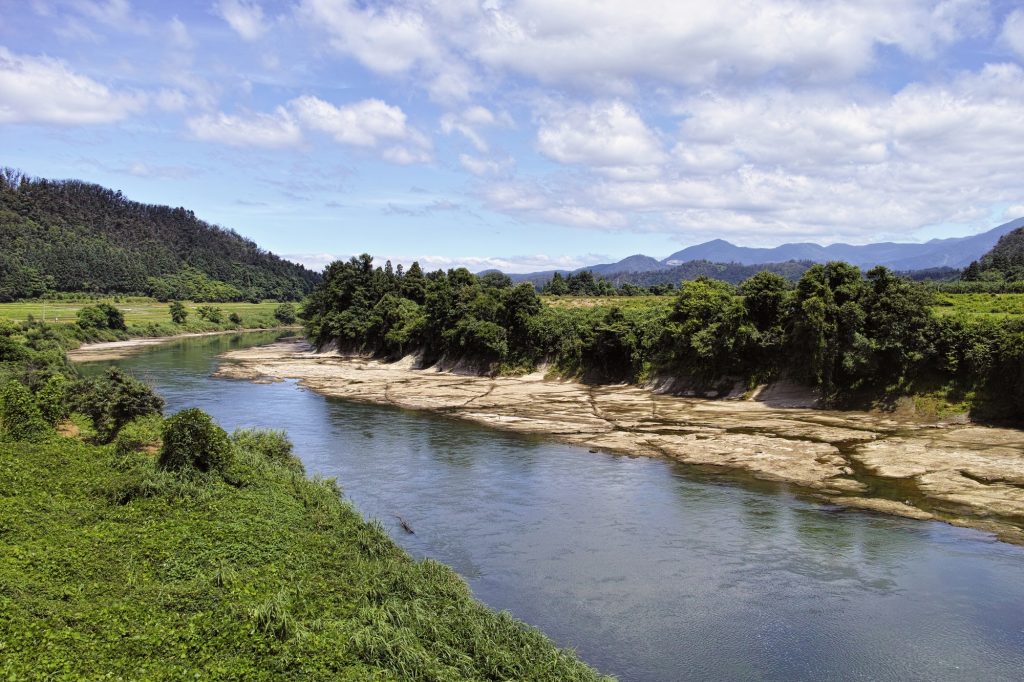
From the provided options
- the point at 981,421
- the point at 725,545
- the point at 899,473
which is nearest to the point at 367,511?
the point at 725,545

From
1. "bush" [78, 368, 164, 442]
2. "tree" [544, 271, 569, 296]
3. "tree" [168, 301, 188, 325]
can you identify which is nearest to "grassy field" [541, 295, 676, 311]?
"tree" [544, 271, 569, 296]

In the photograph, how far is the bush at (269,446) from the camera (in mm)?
33125

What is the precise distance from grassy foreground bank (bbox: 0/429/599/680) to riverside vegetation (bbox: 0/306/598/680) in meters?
0.05

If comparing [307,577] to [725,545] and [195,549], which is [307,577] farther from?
[725,545]

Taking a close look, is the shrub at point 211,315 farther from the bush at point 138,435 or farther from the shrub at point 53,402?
the bush at point 138,435

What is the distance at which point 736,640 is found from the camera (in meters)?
19.0

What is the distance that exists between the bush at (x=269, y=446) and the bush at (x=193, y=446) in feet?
17.9

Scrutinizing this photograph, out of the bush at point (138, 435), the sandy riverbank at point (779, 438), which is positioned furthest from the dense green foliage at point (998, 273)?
the bush at point (138, 435)

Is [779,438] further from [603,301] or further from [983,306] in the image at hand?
[603,301]

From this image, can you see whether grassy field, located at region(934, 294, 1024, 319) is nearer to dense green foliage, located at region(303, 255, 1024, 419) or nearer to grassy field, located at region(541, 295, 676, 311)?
dense green foliage, located at region(303, 255, 1024, 419)

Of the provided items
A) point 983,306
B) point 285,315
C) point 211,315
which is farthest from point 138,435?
point 285,315

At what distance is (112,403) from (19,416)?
7.63 metres

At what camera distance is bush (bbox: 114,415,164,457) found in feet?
103

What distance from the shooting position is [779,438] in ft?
145
